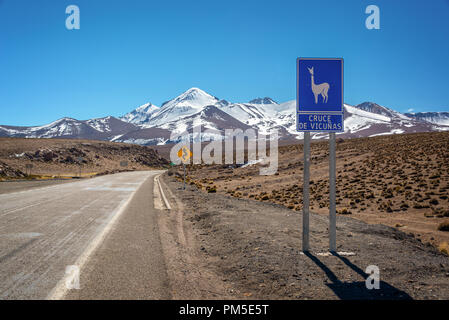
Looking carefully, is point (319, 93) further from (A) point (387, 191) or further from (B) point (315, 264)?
(A) point (387, 191)

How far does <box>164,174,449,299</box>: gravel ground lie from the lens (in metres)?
4.82

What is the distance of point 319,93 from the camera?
23.0 feet

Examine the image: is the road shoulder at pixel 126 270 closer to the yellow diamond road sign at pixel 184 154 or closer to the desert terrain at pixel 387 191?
the desert terrain at pixel 387 191

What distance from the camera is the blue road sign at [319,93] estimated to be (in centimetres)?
695

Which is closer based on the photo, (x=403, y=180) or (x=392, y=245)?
(x=392, y=245)

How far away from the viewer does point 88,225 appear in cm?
978

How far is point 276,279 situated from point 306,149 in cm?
273

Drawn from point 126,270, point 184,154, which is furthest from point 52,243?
point 184,154

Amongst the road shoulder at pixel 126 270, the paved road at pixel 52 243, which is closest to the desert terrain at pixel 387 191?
the road shoulder at pixel 126 270

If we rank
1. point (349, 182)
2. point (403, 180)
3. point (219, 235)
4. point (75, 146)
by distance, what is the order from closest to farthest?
1. point (219, 235)
2. point (403, 180)
3. point (349, 182)
4. point (75, 146)

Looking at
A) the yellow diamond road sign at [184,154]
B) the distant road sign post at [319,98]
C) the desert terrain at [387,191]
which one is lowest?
the desert terrain at [387,191]

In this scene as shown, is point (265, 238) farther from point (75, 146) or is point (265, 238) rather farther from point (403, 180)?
point (75, 146)

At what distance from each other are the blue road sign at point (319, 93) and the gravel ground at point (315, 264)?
2594 mm

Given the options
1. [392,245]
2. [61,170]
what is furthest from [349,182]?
[61,170]
